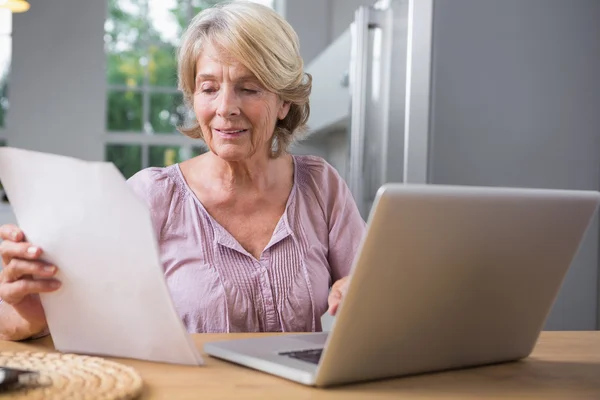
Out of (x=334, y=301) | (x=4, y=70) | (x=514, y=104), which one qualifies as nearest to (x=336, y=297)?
(x=334, y=301)

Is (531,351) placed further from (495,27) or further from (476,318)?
(495,27)

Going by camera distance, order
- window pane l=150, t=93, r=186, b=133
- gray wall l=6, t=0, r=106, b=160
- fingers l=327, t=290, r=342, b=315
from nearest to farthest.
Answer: fingers l=327, t=290, r=342, b=315 < gray wall l=6, t=0, r=106, b=160 < window pane l=150, t=93, r=186, b=133

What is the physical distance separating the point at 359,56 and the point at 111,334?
1.60 m

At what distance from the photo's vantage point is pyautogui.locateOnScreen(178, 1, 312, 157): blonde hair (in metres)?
1.39

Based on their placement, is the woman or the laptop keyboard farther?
the woman

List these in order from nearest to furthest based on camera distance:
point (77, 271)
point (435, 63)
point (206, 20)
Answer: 1. point (77, 271)
2. point (206, 20)
3. point (435, 63)

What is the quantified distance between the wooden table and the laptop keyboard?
0.06m

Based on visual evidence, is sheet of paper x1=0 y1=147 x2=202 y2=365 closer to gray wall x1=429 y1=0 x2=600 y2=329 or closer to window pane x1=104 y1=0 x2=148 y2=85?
gray wall x1=429 y1=0 x2=600 y2=329

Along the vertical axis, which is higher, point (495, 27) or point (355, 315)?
point (495, 27)

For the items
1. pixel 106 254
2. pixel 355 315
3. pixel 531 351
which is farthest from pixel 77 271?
pixel 531 351

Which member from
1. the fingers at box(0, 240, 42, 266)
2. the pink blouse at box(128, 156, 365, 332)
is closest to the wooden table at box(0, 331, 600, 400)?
the fingers at box(0, 240, 42, 266)

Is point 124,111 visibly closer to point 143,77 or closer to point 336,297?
point 143,77

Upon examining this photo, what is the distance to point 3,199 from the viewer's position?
15.2 feet

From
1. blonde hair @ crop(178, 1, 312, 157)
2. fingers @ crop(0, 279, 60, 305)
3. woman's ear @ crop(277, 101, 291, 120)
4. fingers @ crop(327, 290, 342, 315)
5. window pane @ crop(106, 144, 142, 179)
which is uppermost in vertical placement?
blonde hair @ crop(178, 1, 312, 157)
